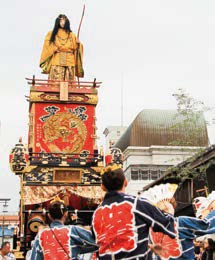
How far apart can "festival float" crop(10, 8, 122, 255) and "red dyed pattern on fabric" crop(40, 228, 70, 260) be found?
8858 mm

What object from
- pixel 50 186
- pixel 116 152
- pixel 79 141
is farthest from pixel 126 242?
pixel 79 141

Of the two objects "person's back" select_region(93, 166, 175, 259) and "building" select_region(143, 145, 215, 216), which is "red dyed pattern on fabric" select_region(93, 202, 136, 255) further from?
"building" select_region(143, 145, 215, 216)

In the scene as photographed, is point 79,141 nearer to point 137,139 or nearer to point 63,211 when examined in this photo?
point 63,211

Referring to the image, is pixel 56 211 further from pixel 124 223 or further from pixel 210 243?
pixel 210 243

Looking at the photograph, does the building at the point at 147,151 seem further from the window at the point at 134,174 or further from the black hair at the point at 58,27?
the black hair at the point at 58,27

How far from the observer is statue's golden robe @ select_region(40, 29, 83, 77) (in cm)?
1991

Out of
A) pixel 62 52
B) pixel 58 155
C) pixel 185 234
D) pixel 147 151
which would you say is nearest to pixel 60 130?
pixel 58 155

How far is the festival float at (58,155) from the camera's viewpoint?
1552 centimetres

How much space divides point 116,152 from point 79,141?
1.78 m

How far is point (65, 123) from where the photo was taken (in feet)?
60.0

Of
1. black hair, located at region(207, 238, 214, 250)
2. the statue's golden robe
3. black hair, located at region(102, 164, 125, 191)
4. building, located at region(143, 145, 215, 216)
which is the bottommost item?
black hair, located at region(207, 238, 214, 250)

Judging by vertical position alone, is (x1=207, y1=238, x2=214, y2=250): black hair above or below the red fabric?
below

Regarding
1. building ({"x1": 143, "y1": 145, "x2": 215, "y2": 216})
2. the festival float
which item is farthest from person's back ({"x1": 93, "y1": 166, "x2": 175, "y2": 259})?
the festival float

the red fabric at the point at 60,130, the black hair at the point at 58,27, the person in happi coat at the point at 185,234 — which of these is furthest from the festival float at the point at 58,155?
the person in happi coat at the point at 185,234
